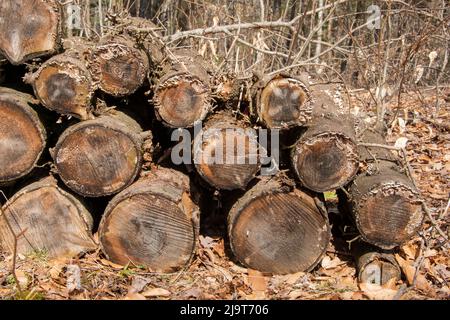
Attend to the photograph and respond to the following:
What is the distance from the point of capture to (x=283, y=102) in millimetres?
3189

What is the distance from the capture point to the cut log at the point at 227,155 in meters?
3.26

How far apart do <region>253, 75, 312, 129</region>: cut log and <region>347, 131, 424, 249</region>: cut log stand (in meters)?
0.62

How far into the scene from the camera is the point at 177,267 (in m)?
3.52

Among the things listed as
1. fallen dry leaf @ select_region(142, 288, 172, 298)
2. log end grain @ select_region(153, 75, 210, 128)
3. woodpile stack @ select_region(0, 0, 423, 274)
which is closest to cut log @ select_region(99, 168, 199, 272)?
woodpile stack @ select_region(0, 0, 423, 274)

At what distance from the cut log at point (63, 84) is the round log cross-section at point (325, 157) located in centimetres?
144

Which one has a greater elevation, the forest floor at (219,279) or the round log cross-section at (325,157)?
the round log cross-section at (325,157)

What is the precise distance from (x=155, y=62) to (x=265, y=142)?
101 centimetres

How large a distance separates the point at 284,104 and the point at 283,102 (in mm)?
15

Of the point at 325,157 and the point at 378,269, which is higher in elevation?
the point at 325,157

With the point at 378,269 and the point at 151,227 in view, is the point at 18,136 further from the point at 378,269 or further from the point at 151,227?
the point at 378,269

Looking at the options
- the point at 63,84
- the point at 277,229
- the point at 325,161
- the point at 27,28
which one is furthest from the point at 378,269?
the point at 27,28

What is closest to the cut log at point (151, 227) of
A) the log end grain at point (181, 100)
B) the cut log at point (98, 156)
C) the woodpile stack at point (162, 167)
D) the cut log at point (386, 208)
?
the woodpile stack at point (162, 167)

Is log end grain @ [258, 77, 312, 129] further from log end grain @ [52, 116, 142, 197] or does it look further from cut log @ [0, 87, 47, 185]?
cut log @ [0, 87, 47, 185]

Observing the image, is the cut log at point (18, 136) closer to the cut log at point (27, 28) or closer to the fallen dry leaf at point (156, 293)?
the cut log at point (27, 28)
